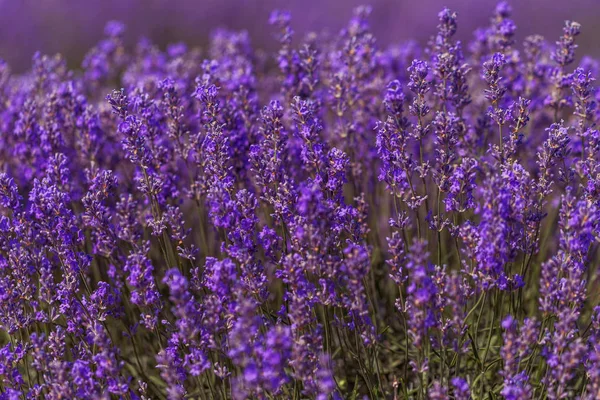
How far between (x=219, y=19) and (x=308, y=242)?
14.4m

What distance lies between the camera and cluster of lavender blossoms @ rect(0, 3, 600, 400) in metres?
2.90

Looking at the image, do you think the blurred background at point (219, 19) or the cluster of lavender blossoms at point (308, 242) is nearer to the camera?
the cluster of lavender blossoms at point (308, 242)

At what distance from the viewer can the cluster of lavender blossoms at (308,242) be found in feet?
9.50

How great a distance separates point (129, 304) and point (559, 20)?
45.6 feet

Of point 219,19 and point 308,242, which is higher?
point 219,19

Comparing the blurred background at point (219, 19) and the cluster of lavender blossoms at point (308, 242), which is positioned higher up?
the blurred background at point (219, 19)

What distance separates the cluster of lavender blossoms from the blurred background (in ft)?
32.3

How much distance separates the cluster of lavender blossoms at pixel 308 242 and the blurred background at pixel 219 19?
32.3 feet

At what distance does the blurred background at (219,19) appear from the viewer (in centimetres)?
1465

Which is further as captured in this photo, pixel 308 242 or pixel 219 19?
pixel 219 19

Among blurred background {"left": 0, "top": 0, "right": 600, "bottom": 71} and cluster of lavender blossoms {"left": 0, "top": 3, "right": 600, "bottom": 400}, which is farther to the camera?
blurred background {"left": 0, "top": 0, "right": 600, "bottom": 71}

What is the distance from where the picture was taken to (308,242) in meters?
2.97

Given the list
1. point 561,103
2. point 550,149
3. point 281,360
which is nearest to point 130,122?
point 281,360

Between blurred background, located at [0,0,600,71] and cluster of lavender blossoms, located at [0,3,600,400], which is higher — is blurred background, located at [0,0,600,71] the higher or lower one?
the higher one
